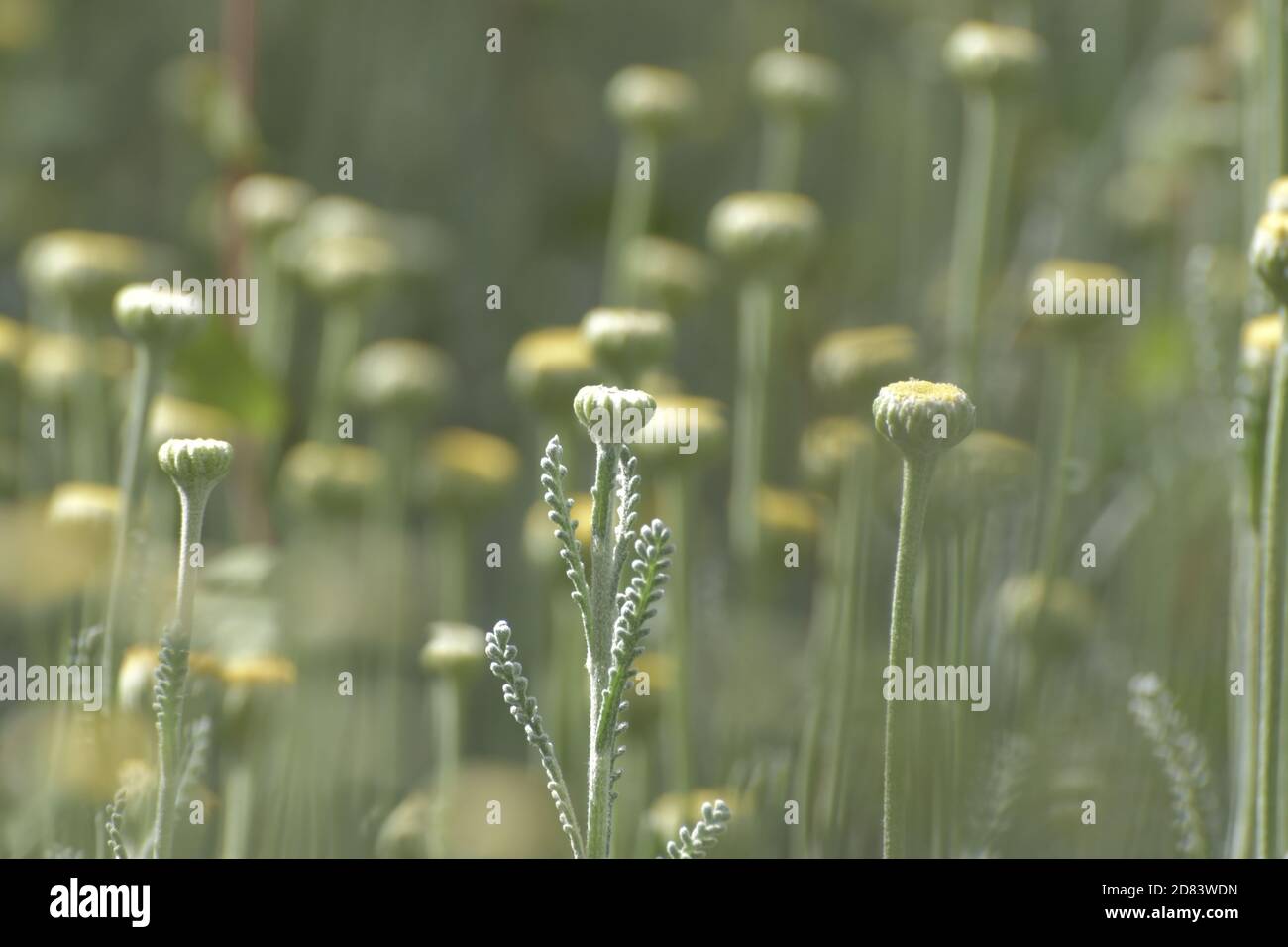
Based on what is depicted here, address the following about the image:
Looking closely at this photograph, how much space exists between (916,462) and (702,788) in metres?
0.36

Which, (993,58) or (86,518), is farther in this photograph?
(993,58)

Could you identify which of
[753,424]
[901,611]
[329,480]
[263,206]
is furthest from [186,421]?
[901,611]

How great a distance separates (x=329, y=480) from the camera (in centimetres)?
Answer: 88

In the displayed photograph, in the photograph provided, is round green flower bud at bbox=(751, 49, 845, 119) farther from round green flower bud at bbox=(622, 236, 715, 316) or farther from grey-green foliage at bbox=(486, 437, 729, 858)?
grey-green foliage at bbox=(486, 437, 729, 858)

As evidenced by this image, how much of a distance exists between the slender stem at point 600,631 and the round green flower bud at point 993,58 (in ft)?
1.60

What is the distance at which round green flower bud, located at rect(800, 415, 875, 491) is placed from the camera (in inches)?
29.4

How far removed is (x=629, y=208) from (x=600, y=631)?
25.9 inches

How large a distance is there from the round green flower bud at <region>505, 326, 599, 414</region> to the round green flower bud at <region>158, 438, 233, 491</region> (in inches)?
14.2

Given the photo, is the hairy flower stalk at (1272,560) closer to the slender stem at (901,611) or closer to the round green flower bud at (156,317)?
the slender stem at (901,611)

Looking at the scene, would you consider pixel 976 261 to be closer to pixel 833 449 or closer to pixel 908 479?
pixel 833 449

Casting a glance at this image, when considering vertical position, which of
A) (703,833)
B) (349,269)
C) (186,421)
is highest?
(349,269)

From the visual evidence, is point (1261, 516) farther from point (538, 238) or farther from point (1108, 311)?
point (538, 238)

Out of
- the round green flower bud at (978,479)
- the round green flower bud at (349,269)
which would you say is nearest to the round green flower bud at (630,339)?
the round green flower bud at (978,479)

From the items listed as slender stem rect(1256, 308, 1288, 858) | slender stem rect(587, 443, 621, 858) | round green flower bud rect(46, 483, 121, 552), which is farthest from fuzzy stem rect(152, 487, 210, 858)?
slender stem rect(1256, 308, 1288, 858)
